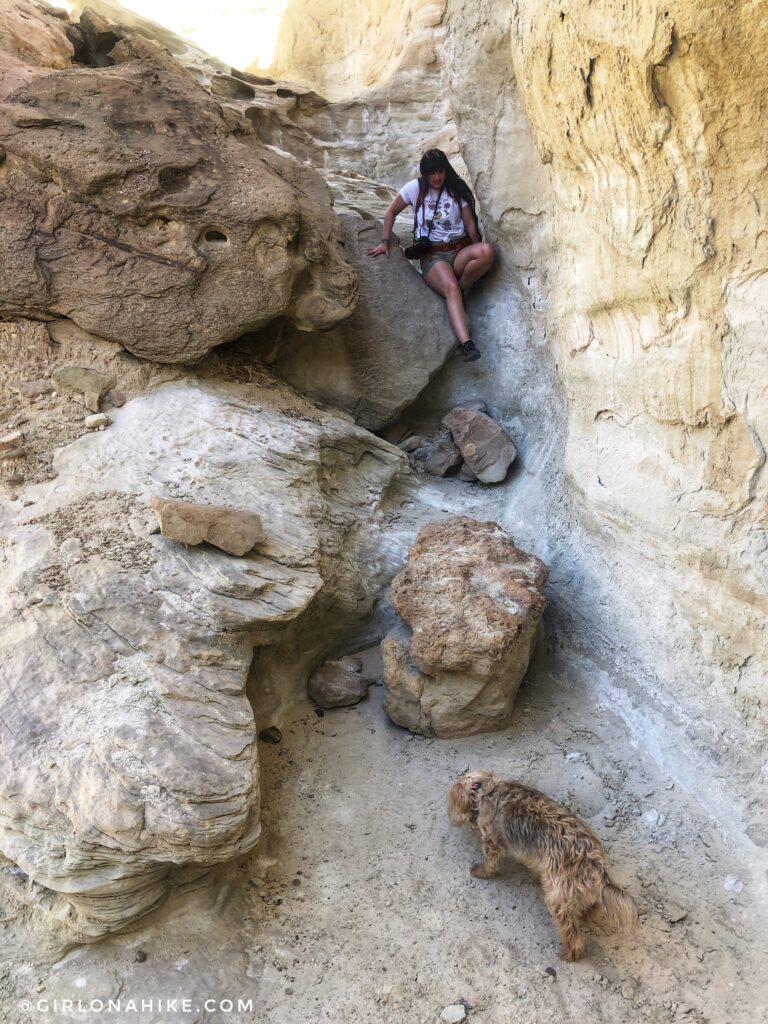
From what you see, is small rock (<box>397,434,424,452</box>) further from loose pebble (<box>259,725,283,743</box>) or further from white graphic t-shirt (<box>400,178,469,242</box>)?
loose pebble (<box>259,725,283,743</box>)

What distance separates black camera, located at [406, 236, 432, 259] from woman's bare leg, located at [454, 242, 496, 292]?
0.24 meters

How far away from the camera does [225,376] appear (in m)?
3.90

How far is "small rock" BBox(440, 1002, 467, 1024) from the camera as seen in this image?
7.08 ft

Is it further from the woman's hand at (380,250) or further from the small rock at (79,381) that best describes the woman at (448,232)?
the small rock at (79,381)

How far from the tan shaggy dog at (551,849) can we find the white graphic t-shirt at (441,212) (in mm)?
3572

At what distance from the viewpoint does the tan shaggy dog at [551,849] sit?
225cm

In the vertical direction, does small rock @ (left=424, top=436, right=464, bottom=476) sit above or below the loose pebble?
above

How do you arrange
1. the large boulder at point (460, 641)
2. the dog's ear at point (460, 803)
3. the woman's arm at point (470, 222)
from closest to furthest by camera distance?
1. the dog's ear at point (460, 803)
2. the large boulder at point (460, 641)
3. the woman's arm at point (470, 222)

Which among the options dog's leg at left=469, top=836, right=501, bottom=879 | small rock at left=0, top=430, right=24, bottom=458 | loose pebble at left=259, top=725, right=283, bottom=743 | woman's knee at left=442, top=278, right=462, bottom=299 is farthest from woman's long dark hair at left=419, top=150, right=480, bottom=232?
dog's leg at left=469, top=836, right=501, bottom=879

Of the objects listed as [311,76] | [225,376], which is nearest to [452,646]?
[225,376]

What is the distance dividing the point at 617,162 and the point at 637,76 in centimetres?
37

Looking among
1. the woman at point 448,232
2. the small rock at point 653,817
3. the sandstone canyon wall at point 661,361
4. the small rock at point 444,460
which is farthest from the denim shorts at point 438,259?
the small rock at point 653,817

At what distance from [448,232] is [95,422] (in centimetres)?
270

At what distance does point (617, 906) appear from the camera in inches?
88.2
